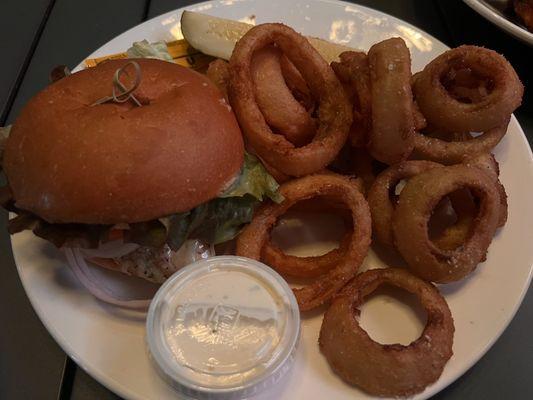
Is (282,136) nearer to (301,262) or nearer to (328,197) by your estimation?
(328,197)

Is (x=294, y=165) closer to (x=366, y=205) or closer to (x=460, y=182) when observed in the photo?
(x=366, y=205)

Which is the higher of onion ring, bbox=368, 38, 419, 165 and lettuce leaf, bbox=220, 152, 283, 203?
onion ring, bbox=368, 38, 419, 165

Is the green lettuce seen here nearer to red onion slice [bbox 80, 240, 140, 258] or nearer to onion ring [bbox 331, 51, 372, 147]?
red onion slice [bbox 80, 240, 140, 258]

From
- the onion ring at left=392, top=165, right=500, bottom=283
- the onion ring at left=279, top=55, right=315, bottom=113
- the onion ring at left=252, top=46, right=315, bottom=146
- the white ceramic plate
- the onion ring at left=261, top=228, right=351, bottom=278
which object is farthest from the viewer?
the white ceramic plate

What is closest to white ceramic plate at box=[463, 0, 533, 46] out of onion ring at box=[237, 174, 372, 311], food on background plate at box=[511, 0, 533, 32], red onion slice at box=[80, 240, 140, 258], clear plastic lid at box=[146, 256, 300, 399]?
food on background plate at box=[511, 0, 533, 32]

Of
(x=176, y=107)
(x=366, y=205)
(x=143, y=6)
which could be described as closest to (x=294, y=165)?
(x=366, y=205)

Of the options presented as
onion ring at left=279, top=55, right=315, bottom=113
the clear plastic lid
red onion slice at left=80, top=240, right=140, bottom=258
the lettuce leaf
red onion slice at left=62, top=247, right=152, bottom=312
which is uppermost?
onion ring at left=279, top=55, right=315, bottom=113
